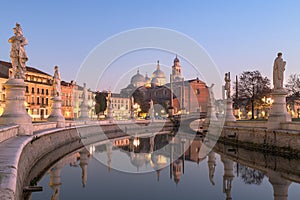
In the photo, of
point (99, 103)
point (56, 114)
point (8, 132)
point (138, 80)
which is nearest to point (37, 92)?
point (99, 103)

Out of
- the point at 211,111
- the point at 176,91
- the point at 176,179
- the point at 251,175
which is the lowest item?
the point at 176,179

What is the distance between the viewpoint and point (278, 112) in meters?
20.0

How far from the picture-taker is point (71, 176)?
1346 cm

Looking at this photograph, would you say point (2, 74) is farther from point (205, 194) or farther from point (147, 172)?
point (205, 194)

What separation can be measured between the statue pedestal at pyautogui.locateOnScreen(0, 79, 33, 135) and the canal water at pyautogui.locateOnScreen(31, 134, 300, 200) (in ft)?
7.76

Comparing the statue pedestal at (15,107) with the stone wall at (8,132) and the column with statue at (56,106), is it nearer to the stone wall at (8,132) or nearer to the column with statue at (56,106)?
the stone wall at (8,132)

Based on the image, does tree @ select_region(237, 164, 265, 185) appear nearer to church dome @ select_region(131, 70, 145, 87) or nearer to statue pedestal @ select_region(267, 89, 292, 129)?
statue pedestal @ select_region(267, 89, 292, 129)

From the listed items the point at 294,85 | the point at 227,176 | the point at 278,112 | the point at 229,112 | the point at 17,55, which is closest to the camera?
the point at 227,176

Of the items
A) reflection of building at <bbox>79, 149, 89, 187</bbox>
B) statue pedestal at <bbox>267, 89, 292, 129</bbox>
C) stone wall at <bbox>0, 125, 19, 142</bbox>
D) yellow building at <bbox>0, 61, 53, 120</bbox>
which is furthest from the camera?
yellow building at <bbox>0, 61, 53, 120</bbox>

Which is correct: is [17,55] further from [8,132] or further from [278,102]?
[278,102]

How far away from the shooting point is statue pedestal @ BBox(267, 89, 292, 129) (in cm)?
1981

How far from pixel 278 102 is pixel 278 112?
61 cm

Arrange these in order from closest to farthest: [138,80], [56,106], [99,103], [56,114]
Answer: [56,106] < [56,114] < [99,103] < [138,80]

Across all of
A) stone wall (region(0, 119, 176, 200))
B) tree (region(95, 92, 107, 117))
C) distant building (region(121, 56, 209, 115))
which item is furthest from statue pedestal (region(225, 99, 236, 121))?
distant building (region(121, 56, 209, 115))
